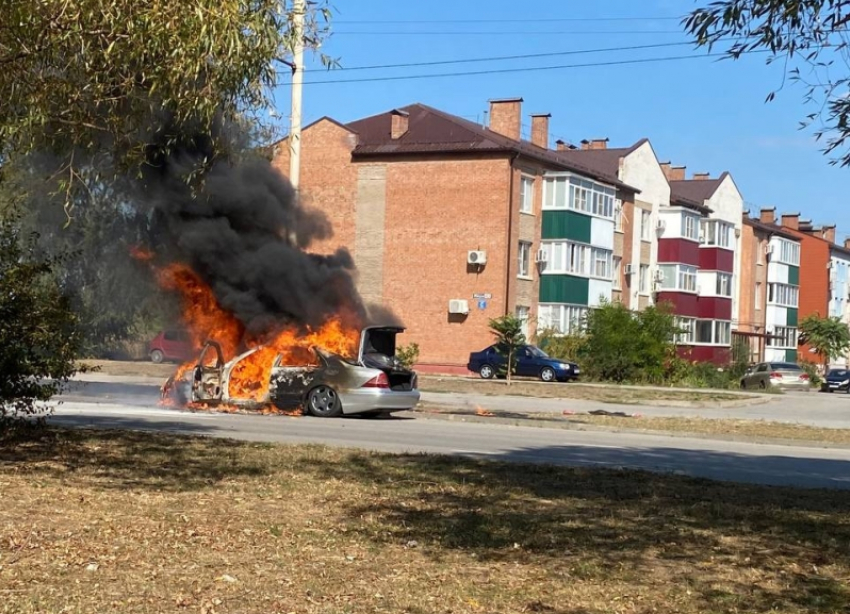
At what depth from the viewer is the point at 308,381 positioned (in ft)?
67.4

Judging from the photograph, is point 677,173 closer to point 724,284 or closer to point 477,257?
point 724,284

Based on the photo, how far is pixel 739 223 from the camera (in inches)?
2835

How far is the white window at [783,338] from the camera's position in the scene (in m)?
78.2

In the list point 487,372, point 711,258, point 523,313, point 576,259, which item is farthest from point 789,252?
point 487,372

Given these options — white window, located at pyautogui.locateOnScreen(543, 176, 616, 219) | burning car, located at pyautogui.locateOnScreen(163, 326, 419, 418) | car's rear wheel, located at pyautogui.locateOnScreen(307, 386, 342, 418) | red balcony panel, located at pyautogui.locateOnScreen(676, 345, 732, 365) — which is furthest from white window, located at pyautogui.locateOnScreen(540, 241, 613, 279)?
car's rear wheel, located at pyautogui.locateOnScreen(307, 386, 342, 418)

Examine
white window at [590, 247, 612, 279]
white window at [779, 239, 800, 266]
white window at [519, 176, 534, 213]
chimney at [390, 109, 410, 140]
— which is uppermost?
chimney at [390, 109, 410, 140]

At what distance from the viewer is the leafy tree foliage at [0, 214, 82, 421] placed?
12.9 metres

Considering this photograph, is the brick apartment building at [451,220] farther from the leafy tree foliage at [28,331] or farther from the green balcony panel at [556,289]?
the leafy tree foliage at [28,331]

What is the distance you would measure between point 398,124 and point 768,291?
37.8 m

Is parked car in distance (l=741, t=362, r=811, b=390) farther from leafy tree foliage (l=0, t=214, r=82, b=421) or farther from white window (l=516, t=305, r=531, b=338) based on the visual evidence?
leafy tree foliage (l=0, t=214, r=82, b=421)

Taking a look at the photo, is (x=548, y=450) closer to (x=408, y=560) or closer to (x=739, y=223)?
(x=408, y=560)

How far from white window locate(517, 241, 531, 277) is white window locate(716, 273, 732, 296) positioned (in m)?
19.9

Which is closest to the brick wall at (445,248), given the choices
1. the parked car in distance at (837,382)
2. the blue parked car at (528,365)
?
the blue parked car at (528,365)

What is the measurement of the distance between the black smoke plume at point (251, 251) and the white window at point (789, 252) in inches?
2454
